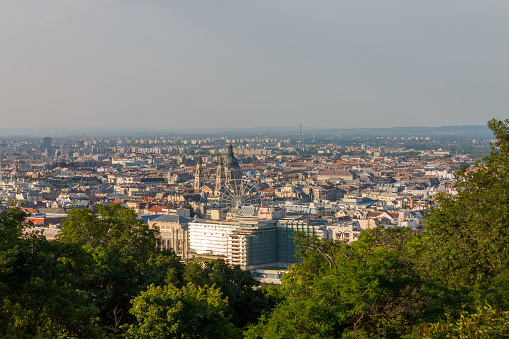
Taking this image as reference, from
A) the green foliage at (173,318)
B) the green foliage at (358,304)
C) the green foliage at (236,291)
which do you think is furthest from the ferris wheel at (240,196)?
the green foliage at (358,304)

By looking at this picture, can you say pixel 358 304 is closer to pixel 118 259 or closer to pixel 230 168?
pixel 118 259

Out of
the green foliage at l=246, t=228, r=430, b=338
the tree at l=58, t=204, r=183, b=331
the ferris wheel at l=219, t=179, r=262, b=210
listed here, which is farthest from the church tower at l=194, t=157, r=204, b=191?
the green foliage at l=246, t=228, r=430, b=338

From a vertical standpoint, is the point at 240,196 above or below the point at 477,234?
below

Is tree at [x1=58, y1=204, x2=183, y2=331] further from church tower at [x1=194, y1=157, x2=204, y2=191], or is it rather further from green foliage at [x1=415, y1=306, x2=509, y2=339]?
church tower at [x1=194, y1=157, x2=204, y2=191]

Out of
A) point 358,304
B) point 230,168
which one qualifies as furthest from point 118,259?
point 230,168

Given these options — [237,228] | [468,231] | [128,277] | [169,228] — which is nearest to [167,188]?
[169,228]

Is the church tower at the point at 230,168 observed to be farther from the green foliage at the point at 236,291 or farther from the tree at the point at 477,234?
the tree at the point at 477,234
